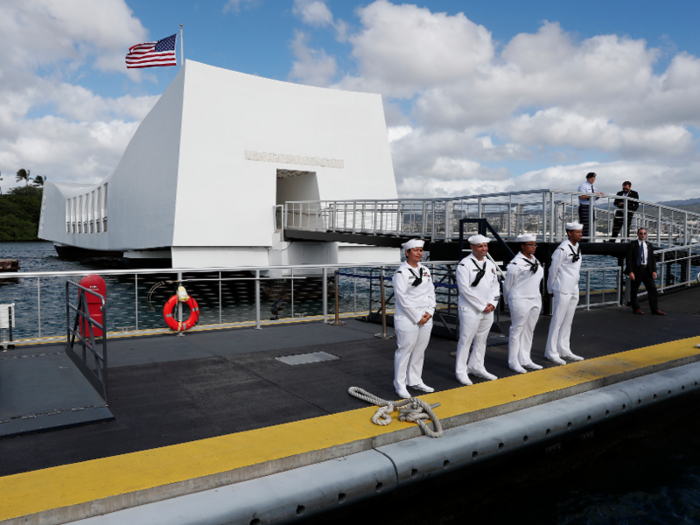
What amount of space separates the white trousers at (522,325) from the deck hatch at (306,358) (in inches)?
104

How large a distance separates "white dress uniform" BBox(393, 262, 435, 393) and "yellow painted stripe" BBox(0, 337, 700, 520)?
1.68ft

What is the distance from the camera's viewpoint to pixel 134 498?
3.64 metres

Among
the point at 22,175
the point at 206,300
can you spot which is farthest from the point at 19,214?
the point at 206,300

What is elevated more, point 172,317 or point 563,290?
point 563,290

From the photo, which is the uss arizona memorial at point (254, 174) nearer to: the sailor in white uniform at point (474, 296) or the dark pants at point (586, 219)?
the dark pants at point (586, 219)

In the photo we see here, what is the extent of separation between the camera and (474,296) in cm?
664

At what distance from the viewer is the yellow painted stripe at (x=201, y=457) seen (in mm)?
3590

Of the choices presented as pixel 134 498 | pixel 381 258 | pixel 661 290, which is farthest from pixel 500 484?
pixel 381 258

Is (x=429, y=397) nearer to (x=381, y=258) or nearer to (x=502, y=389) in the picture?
(x=502, y=389)

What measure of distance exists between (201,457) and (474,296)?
3895 mm

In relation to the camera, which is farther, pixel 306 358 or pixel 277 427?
pixel 306 358

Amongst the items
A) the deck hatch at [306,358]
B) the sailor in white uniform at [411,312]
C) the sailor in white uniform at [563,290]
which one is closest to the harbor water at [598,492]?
the sailor in white uniform at [411,312]

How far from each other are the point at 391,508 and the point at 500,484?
4.61ft

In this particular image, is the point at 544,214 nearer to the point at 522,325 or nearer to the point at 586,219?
the point at 586,219
